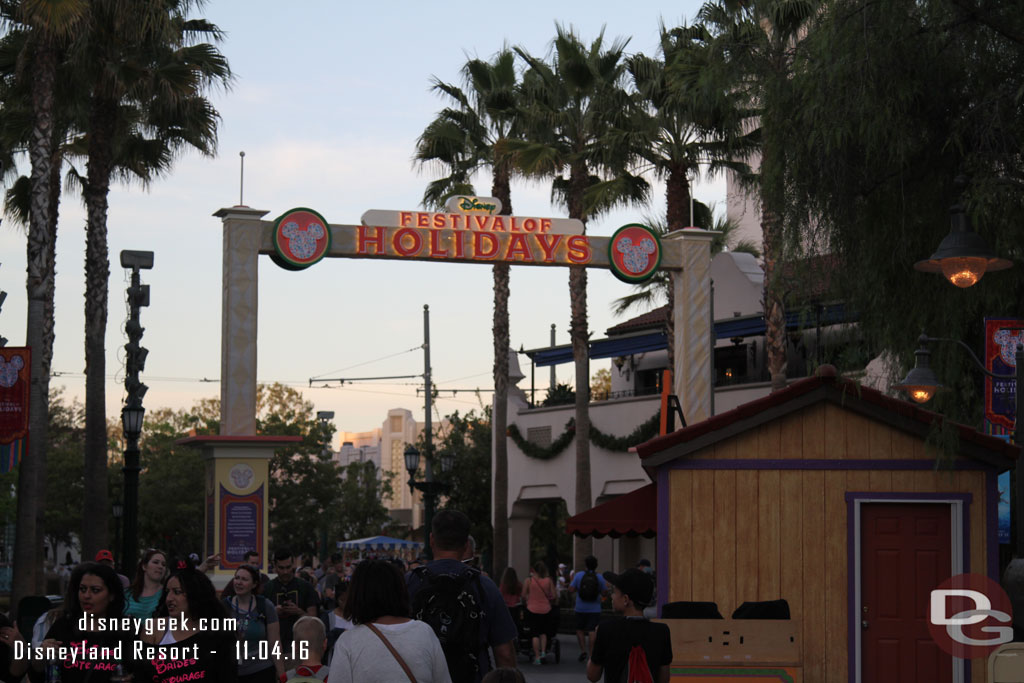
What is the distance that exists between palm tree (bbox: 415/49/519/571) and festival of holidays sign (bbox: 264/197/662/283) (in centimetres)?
897

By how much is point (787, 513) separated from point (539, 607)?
8780 mm

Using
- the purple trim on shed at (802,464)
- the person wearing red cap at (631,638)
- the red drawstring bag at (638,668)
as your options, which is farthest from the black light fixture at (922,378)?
the red drawstring bag at (638,668)

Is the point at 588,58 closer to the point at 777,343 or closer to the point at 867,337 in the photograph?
the point at 777,343

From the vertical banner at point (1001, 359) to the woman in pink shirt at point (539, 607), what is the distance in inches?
362

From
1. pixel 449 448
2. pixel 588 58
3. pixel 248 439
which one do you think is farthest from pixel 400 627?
pixel 449 448

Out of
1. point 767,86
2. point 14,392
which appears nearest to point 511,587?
point 14,392

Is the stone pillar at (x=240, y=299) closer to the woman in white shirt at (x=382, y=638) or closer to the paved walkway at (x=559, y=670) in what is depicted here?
the paved walkway at (x=559, y=670)

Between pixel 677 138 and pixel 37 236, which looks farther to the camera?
pixel 677 138

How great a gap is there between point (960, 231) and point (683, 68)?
17630 millimetres

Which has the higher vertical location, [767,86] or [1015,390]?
[767,86]

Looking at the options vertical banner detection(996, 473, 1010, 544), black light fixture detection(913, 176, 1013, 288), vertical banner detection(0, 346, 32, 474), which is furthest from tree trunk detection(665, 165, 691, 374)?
black light fixture detection(913, 176, 1013, 288)

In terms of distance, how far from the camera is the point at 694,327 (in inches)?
1024

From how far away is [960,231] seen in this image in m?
11.7

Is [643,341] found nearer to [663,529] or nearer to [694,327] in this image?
[694,327]
